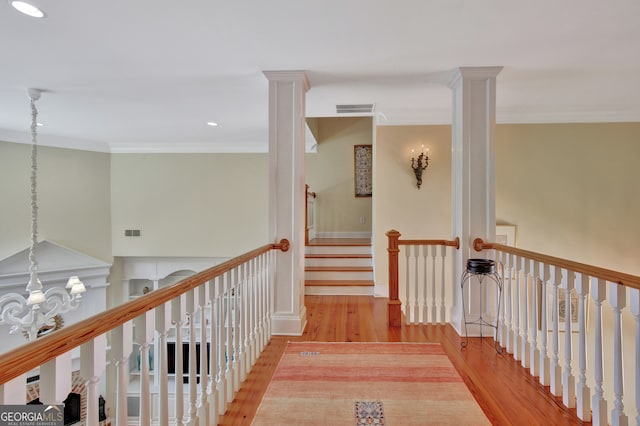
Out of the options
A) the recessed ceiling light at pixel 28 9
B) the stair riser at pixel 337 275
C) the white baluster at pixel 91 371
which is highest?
the recessed ceiling light at pixel 28 9

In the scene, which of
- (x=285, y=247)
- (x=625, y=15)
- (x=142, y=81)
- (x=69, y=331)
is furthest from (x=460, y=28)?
(x=142, y=81)

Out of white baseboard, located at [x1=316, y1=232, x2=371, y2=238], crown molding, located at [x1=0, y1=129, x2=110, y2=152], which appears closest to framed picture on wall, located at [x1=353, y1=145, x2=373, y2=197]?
white baseboard, located at [x1=316, y1=232, x2=371, y2=238]

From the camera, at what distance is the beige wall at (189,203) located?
6.82m

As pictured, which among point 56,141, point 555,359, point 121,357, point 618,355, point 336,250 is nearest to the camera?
point 121,357

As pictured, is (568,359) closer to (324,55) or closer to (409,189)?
(324,55)

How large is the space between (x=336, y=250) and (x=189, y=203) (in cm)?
339

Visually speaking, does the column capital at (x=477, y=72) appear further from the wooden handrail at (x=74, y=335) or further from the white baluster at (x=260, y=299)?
the wooden handrail at (x=74, y=335)

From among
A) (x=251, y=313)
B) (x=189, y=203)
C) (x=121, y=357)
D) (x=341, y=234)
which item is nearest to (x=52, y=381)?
(x=121, y=357)

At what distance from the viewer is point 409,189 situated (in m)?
4.64

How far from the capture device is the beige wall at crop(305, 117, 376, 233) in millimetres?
6984

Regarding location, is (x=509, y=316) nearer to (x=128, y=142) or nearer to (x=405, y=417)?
(x=405, y=417)

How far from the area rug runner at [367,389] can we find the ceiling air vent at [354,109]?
278cm

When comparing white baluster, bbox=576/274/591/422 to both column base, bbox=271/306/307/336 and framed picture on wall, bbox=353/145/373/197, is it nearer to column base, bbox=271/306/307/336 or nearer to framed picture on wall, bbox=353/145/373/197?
column base, bbox=271/306/307/336

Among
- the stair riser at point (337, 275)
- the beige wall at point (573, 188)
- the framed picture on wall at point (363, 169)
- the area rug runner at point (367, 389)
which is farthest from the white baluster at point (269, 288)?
the framed picture on wall at point (363, 169)
